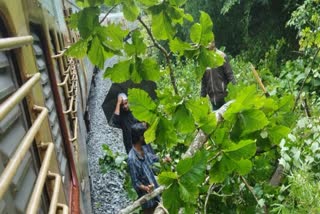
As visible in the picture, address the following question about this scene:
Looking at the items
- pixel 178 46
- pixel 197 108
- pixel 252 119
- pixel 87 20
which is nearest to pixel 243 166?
pixel 252 119

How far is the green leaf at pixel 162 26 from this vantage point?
191 cm

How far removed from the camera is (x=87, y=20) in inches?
71.0

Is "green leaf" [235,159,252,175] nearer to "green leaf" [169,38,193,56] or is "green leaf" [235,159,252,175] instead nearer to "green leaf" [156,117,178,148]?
"green leaf" [156,117,178,148]

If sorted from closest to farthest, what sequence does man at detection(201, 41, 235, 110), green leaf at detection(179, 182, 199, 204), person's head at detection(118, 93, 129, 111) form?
green leaf at detection(179, 182, 199, 204) < person's head at detection(118, 93, 129, 111) < man at detection(201, 41, 235, 110)

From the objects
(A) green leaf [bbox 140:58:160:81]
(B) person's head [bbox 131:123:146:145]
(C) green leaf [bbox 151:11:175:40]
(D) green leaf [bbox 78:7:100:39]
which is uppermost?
(D) green leaf [bbox 78:7:100:39]

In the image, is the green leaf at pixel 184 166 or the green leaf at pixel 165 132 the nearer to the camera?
the green leaf at pixel 184 166

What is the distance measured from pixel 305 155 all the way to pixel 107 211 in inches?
153

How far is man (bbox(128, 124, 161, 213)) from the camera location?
3.65 meters

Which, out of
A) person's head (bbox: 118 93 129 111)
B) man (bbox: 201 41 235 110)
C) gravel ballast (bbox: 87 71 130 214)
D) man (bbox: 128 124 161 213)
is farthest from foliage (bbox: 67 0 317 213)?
gravel ballast (bbox: 87 71 130 214)

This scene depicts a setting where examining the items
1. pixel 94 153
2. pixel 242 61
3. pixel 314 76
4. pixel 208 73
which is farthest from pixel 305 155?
pixel 242 61

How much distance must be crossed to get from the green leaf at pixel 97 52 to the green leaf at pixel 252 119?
2.50 feet

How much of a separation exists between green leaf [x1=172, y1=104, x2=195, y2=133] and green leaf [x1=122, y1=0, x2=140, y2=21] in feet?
1.68

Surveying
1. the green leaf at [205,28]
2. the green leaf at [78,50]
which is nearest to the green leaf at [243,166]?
the green leaf at [205,28]

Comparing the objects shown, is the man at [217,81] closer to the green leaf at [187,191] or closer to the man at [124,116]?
the man at [124,116]
